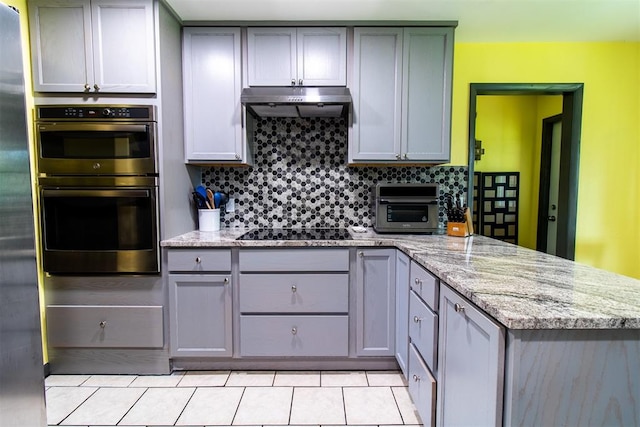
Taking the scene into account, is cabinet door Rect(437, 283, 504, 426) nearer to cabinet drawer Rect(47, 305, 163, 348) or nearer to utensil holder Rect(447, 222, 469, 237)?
utensil holder Rect(447, 222, 469, 237)

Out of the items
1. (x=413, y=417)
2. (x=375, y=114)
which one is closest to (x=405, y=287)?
(x=413, y=417)

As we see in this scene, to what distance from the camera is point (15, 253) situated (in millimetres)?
1050

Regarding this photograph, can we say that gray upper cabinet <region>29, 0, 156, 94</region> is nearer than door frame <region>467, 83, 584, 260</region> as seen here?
Yes

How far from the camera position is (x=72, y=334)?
79.2 inches

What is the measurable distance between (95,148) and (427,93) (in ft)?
7.43

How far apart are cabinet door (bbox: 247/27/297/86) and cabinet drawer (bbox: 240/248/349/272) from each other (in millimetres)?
1220

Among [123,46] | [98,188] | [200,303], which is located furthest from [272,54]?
[200,303]

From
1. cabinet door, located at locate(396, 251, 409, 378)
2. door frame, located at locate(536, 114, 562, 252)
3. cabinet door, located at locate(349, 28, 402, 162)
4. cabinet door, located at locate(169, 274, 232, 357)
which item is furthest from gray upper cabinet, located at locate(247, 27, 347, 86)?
door frame, located at locate(536, 114, 562, 252)

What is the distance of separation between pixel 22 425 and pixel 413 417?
5.60 feet

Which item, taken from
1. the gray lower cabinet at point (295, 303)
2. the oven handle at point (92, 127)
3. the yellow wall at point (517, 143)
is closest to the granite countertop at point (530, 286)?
the gray lower cabinet at point (295, 303)

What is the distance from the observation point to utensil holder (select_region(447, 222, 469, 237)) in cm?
219

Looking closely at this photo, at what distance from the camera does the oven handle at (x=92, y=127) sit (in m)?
1.90

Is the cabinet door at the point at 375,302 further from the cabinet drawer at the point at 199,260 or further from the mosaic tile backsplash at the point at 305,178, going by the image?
the cabinet drawer at the point at 199,260

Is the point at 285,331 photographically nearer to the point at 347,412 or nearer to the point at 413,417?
the point at 347,412
